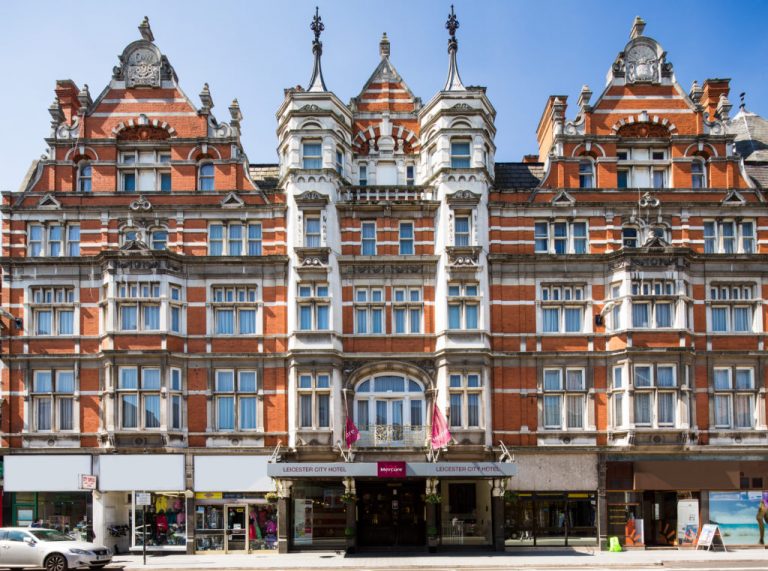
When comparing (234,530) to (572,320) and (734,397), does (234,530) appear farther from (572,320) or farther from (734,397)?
(734,397)

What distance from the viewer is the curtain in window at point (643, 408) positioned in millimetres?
36906

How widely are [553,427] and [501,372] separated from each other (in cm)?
287

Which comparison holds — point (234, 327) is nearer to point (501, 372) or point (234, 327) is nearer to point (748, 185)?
point (501, 372)

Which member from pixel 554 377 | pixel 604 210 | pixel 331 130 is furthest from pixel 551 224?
pixel 331 130

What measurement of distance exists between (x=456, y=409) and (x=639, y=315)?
25.6 feet

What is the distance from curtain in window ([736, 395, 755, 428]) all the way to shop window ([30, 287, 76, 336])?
84.6ft

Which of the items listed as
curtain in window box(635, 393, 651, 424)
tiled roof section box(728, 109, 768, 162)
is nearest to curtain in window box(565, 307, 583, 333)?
curtain in window box(635, 393, 651, 424)

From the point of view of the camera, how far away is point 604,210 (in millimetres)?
39031

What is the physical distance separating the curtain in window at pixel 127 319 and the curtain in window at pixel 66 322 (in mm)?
2307

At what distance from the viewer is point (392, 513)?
37438 millimetres

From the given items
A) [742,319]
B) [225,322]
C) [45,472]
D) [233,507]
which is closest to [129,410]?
[45,472]

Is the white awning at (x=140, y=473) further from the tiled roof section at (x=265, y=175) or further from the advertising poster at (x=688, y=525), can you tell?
the advertising poster at (x=688, y=525)

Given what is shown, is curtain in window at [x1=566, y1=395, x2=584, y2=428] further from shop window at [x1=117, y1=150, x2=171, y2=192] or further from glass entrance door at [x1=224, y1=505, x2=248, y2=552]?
shop window at [x1=117, y1=150, x2=171, y2=192]

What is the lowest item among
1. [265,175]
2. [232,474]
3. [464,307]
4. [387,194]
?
[232,474]
